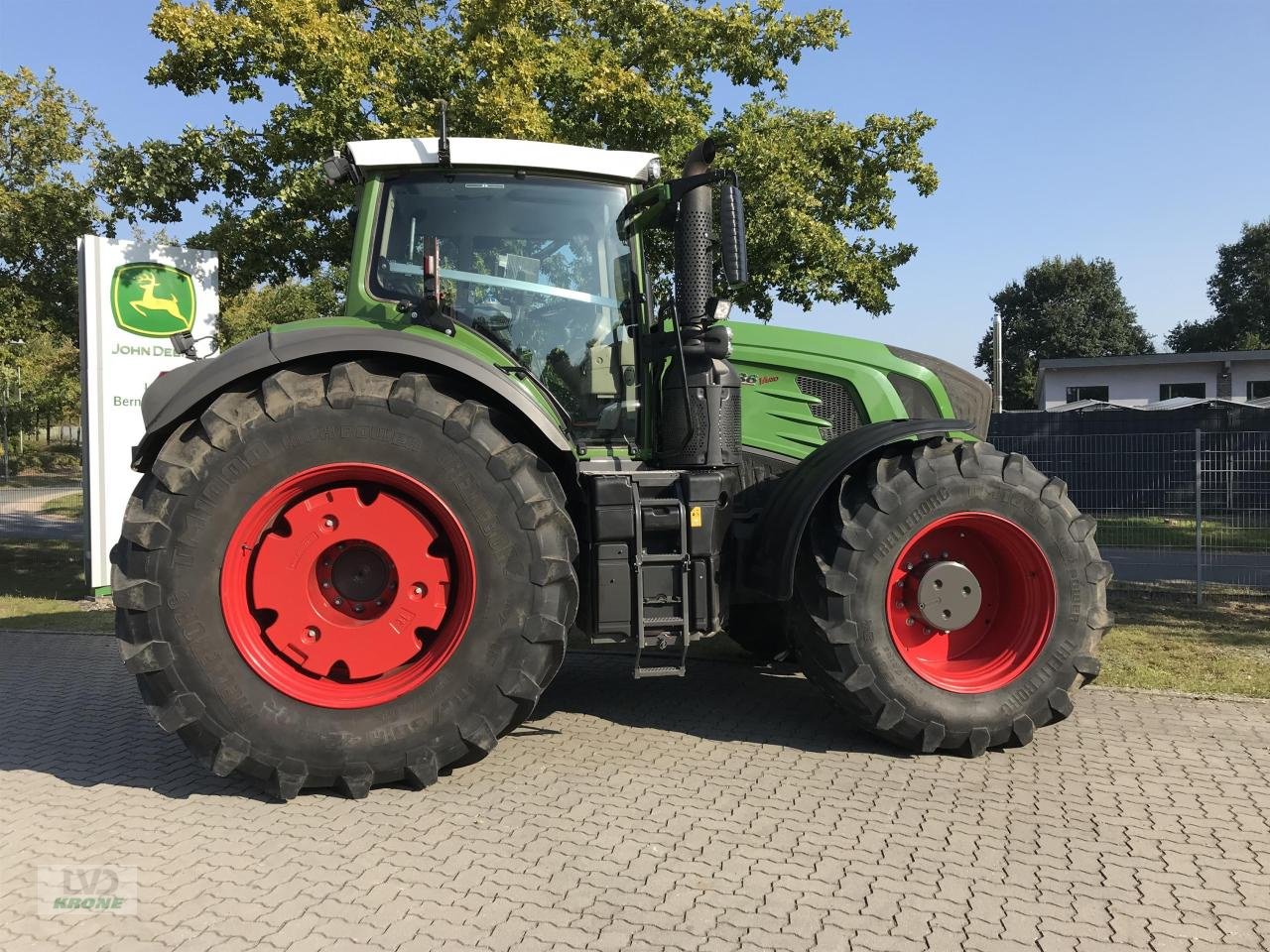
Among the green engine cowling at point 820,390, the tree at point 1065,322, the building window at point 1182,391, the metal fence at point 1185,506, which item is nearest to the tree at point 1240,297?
the tree at point 1065,322

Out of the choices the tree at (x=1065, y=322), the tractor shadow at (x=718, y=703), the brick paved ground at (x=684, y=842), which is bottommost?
the brick paved ground at (x=684, y=842)

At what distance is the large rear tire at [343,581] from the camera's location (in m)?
3.59

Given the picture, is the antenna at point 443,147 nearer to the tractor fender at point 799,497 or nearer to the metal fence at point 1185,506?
the tractor fender at point 799,497

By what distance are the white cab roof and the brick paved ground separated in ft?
9.17

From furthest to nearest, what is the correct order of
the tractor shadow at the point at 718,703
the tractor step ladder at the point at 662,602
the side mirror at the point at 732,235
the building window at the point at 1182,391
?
the building window at the point at 1182,391, the tractor shadow at the point at 718,703, the tractor step ladder at the point at 662,602, the side mirror at the point at 732,235

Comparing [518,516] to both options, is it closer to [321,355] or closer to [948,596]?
[321,355]

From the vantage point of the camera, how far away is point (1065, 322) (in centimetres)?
4772

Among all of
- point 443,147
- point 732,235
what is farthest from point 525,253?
point 732,235

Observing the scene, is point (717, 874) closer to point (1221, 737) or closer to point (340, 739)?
point (340, 739)

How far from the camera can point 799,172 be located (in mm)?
10953

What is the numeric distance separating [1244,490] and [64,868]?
1093 cm

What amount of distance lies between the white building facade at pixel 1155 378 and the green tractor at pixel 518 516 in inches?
1003

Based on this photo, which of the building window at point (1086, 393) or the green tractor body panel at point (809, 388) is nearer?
the green tractor body panel at point (809, 388)

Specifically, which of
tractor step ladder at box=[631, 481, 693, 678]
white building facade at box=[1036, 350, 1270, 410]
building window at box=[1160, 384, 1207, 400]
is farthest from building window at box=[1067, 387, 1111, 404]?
tractor step ladder at box=[631, 481, 693, 678]
